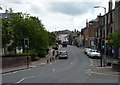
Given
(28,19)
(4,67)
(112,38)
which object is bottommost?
(4,67)

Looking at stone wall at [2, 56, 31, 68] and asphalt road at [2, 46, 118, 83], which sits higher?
stone wall at [2, 56, 31, 68]

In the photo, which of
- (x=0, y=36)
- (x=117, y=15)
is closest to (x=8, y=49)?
(x=0, y=36)

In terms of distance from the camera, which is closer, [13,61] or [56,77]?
[56,77]

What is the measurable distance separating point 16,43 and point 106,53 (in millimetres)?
29869

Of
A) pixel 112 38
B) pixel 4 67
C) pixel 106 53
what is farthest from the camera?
pixel 106 53

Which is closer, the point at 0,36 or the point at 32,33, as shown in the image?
the point at 0,36

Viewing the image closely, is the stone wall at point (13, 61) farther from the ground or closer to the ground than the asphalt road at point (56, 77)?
farther from the ground

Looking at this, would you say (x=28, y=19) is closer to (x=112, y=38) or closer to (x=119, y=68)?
(x=112, y=38)

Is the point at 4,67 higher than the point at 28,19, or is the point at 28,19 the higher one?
the point at 28,19

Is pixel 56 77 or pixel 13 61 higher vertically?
pixel 13 61

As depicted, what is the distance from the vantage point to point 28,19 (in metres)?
60.2

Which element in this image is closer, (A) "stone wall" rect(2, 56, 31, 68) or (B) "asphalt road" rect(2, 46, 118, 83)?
(B) "asphalt road" rect(2, 46, 118, 83)

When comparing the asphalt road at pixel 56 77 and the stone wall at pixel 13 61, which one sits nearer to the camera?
the asphalt road at pixel 56 77

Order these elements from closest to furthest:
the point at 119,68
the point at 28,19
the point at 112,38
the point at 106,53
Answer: the point at 119,68
the point at 112,38
the point at 28,19
the point at 106,53
